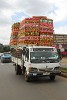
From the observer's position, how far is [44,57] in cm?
1520

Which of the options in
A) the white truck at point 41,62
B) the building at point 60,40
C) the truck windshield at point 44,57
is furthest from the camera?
the building at point 60,40

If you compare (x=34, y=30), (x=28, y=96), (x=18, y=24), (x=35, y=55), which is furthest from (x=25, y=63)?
(x=28, y=96)

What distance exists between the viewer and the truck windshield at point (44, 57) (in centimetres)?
1495

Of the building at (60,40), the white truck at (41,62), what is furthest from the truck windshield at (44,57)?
the building at (60,40)

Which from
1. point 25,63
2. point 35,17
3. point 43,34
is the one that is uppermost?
point 35,17

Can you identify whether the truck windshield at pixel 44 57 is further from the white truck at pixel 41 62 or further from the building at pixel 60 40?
the building at pixel 60 40

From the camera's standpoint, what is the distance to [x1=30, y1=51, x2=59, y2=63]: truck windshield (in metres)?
15.0

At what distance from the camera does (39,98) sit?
9891 millimetres

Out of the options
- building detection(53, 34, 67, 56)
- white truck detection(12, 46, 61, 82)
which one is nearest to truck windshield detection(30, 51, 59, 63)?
white truck detection(12, 46, 61, 82)

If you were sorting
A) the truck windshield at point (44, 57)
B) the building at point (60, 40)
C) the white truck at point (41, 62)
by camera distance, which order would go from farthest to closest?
1. the building at point (60, 40)
2. the truck windshield at point (44, 57)
3. the white truck at point (41, 62)

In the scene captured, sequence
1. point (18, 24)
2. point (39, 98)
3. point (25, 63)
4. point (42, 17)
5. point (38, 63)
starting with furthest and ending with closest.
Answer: point (18, 24), point (42, 17), point (25, 63), point (38, 63), point (39, 98)

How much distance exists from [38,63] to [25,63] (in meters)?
1.31

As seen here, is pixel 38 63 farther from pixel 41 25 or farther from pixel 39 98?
pixel 39 98

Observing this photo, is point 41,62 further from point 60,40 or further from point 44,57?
point 60,40
